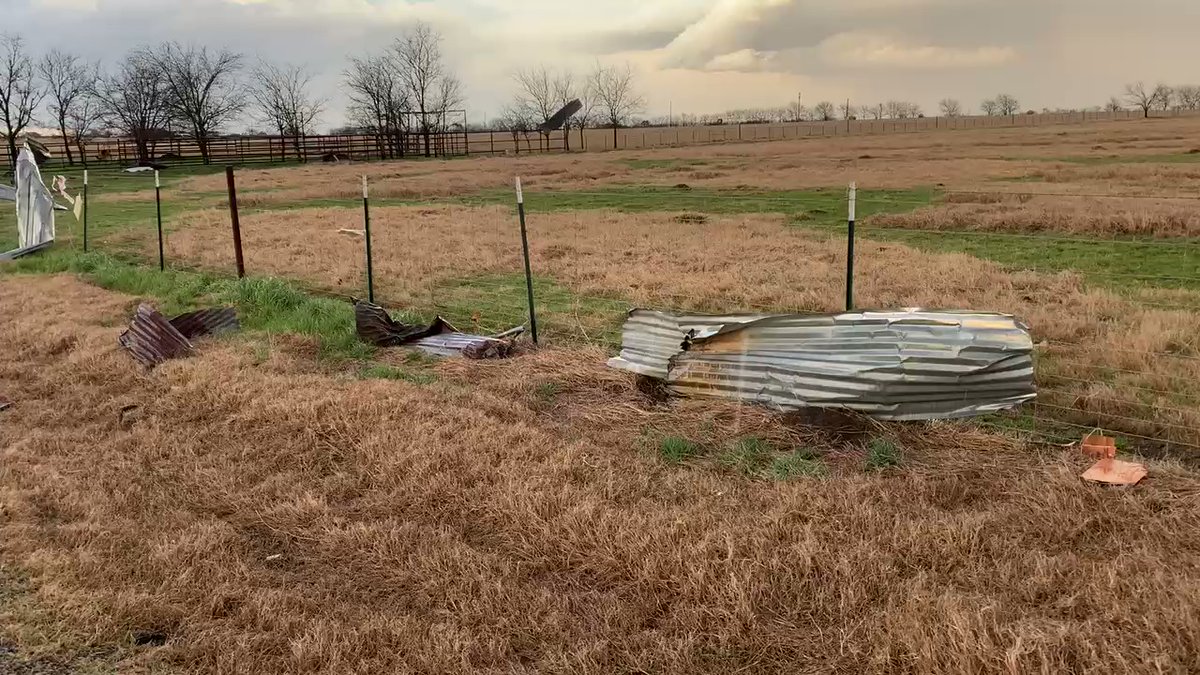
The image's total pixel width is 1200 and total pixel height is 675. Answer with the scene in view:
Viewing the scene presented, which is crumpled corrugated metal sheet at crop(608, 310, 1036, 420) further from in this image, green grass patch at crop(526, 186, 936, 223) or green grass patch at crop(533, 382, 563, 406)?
green grass patch at crop(526, 186, 936, 223)

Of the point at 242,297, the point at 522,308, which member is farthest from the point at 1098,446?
the point at 242,297

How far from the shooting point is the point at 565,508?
3855 millimetres

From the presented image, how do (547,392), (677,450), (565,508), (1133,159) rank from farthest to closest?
(1133,159) < (547,392) < (677,450) < (565,508)

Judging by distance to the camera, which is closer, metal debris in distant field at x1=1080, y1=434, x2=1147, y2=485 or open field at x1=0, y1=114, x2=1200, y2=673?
open field at x1=0, y1=114, x2=1200, y2=673

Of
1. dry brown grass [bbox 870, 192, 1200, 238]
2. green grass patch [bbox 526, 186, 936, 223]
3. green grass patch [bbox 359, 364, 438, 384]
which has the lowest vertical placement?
green grass patch [bbox 359, 364, 438, 384]

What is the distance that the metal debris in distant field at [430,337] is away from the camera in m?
6.93

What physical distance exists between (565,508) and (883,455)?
5.56 ft

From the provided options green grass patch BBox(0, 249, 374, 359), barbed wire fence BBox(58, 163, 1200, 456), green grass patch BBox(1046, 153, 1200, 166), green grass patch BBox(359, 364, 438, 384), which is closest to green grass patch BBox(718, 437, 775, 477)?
barbed wire fence BBox(58, 163, 1200, 456)

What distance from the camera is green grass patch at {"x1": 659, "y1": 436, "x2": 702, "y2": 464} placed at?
4.54 metres

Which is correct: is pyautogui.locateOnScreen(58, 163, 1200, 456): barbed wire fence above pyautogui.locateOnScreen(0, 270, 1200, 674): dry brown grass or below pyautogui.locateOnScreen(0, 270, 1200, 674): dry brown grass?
above

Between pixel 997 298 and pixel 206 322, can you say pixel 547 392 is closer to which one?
pixel 206 322

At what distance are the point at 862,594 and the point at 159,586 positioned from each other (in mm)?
2707

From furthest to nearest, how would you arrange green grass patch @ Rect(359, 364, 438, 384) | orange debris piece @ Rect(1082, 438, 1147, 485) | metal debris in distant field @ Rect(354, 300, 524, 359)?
metal debris in distant field @ Rect(354, 300, 524, 359) → green grass patch @ Rect(359, 364, 438, 384) → orange debris piece @ Rect(1082, 438, 1147, 485)

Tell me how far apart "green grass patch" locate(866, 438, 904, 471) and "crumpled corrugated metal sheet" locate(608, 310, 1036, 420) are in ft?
1.21
